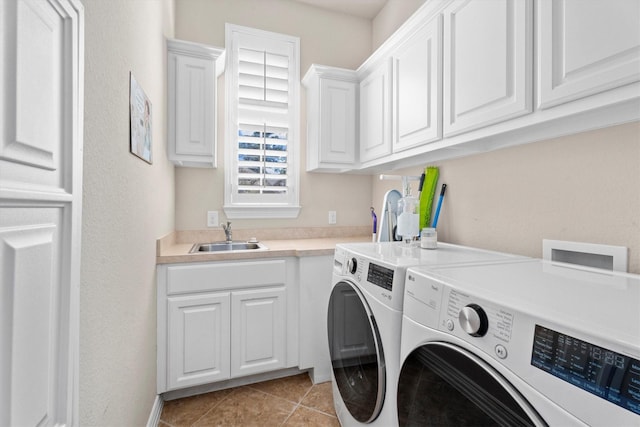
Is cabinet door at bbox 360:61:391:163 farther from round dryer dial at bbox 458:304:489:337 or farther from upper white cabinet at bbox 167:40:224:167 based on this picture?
round dryer dial at bbox 458:304:489:337

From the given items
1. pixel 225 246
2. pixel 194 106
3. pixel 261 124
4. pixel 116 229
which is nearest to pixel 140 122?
pixel 116 229

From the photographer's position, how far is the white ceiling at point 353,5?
8.53 ft

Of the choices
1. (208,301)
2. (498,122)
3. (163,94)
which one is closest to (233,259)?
(208,301)

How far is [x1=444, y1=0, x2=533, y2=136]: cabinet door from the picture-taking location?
110 centimetres

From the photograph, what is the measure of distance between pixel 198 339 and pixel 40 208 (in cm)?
143

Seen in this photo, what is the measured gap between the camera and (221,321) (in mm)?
1781

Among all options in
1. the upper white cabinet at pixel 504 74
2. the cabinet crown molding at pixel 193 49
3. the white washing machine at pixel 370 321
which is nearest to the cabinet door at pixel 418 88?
the upper white cabinet at pixel 504 74

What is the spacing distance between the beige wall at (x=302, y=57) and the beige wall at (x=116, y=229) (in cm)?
72

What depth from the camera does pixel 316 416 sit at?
1.65 meters

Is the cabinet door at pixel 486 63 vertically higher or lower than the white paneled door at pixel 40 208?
higher

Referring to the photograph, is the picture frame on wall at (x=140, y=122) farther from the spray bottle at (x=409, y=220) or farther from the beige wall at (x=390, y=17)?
the beige wall at (x=390, y=17)

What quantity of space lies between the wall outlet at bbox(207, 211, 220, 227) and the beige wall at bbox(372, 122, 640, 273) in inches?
67.2

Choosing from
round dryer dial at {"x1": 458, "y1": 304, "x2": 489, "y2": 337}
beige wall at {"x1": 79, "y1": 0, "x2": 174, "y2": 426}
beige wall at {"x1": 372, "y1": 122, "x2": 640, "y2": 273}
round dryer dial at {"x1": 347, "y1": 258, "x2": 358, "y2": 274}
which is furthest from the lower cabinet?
round dryer dial at {"x1": 458, "y1": 304, "x2": 489, "y2": 337}

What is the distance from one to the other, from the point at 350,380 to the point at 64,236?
1273 mm
